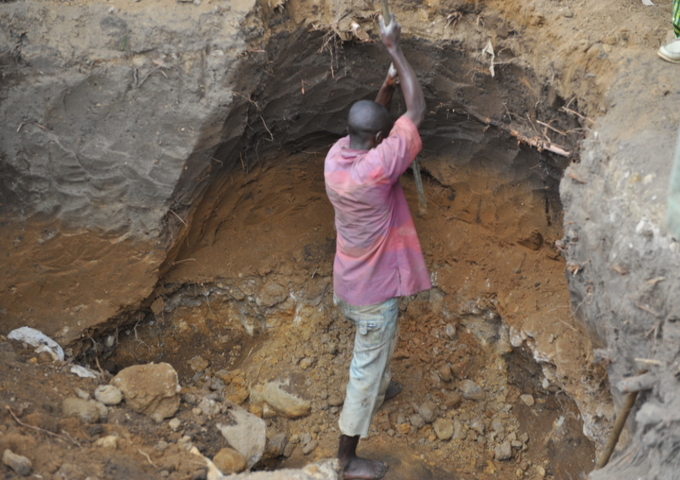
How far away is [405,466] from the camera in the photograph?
343 cm

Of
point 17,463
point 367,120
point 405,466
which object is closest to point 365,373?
point 405,466

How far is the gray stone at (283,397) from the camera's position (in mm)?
3877

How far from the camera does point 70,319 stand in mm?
3682

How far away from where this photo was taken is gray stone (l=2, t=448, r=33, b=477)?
89.5 inches

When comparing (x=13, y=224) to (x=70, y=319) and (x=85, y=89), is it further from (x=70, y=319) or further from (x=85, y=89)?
(x=85, y=89)

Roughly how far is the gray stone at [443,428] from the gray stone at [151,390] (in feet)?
5.15

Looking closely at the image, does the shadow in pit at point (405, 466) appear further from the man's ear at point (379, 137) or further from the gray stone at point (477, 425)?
the man's ear at point (379, 137)

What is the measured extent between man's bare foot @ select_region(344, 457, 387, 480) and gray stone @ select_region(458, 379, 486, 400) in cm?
90

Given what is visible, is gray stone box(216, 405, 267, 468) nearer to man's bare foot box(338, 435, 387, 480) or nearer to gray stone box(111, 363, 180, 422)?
gray stone box(111, 363, 180, 422)

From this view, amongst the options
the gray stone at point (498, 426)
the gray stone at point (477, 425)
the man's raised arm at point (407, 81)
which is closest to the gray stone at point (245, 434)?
the gray stone at point (477, 425)

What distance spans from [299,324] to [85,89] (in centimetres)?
202

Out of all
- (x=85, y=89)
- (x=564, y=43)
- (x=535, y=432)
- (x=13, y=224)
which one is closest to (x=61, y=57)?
(x=85, y=89)

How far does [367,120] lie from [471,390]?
2051mm

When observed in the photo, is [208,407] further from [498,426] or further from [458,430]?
[498,426]
